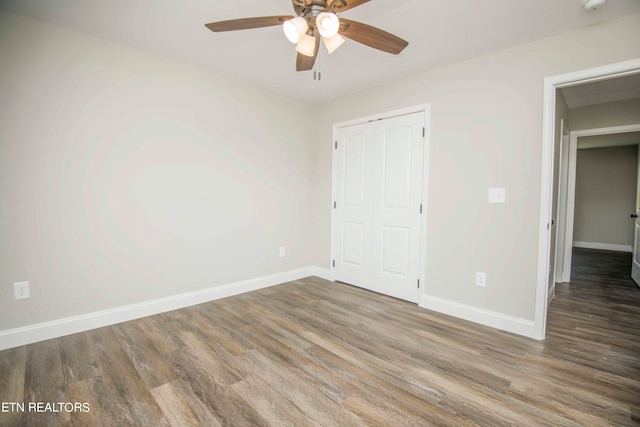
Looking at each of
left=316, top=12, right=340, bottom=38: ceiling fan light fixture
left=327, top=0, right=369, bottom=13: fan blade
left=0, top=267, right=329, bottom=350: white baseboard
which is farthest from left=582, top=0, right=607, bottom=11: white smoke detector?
left=0, top=267, right=329, bottom=350: white baseboard

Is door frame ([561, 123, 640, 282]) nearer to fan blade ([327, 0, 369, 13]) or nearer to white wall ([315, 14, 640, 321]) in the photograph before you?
white wall ([315, 14, 640, 321])

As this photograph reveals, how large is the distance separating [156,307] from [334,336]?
5.63 feet

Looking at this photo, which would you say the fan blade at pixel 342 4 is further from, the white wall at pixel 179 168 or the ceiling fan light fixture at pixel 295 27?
the white wall at pixel 179 168

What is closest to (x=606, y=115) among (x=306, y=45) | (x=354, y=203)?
(x=354, y=203)

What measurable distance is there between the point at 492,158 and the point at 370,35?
1.59 m

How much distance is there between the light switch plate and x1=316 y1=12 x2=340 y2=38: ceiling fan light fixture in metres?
1.95

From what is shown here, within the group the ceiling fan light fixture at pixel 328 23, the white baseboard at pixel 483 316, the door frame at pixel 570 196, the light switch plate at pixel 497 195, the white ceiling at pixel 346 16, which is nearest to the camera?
the ceiling fan light fixture at pixel 328 23

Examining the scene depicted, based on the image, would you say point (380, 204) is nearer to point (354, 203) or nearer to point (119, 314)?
point (354, 203)

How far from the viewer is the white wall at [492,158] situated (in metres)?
2.19

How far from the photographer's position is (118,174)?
2.45 m

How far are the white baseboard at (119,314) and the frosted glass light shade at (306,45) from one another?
8.17 ft

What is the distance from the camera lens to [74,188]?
7.43ft

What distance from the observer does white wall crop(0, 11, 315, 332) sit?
206 centimetres

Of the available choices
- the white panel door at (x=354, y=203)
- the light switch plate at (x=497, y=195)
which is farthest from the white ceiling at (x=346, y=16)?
the light switch plate at (x=497, y=195)
